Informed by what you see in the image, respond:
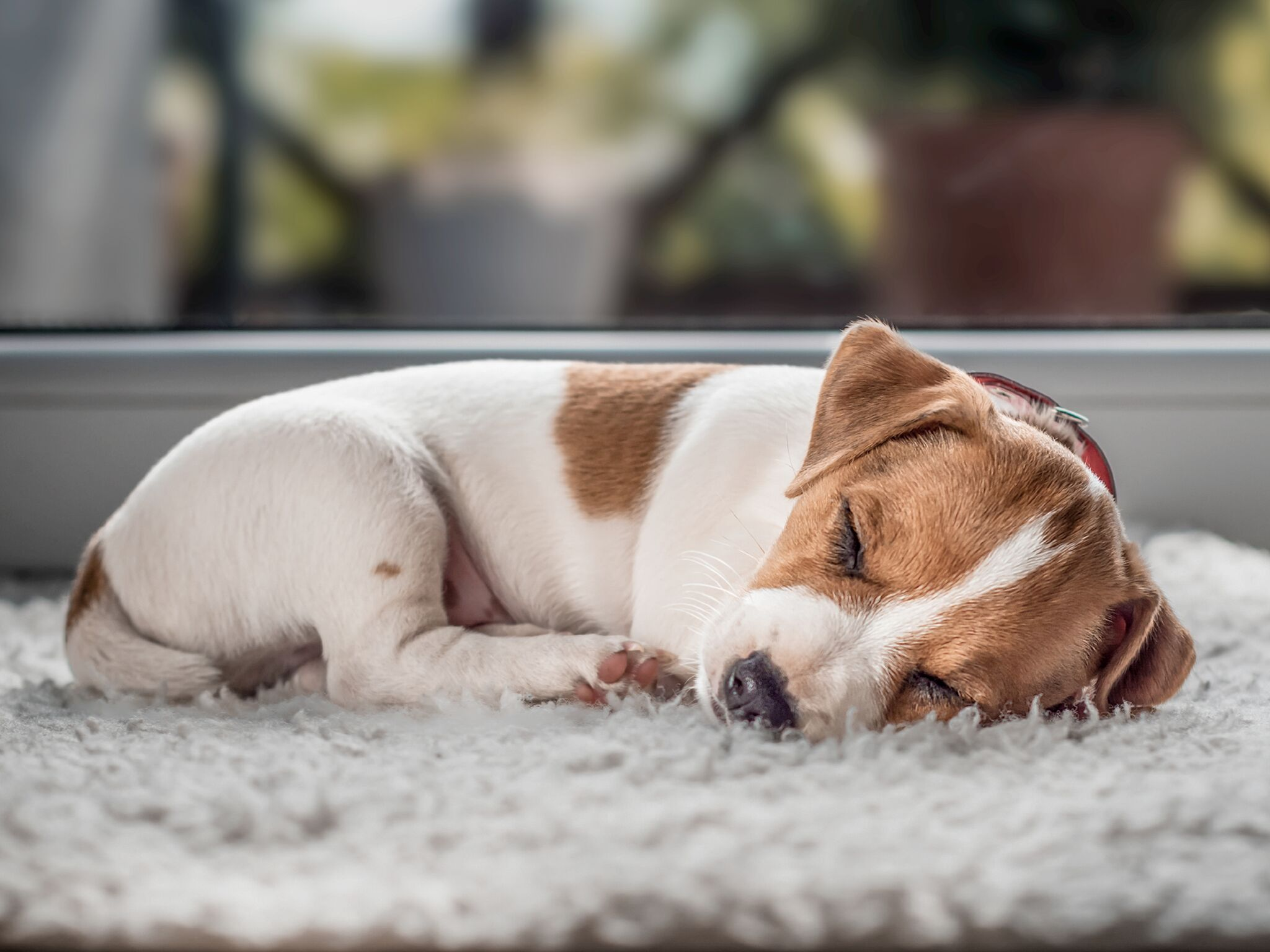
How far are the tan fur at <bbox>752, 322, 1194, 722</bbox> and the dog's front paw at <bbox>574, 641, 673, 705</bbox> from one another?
0.20 meters

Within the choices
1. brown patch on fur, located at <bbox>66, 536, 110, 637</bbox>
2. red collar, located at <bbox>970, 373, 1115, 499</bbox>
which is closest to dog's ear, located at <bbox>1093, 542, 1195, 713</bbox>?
red collar, located at <bbox>970, 373, 1115, 499</bbox>


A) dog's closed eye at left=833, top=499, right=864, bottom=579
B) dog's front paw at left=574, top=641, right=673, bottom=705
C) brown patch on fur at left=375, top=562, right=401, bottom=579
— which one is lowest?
dog's front paw at left=574, top=641, right=673, bottom=705

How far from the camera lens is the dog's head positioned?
1418mm

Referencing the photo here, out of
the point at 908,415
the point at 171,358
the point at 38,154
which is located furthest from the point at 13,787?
the point at 38,154

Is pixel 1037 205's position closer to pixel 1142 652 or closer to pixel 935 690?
pixel 1142 652

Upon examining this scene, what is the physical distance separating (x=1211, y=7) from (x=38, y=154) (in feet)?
11.3

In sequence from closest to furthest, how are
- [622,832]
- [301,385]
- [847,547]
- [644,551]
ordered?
[622,832], [847,547], [644,551], [301,385]

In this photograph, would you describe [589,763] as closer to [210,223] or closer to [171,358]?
[171,358]

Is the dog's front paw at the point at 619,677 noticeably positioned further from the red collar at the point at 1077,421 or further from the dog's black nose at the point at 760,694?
the red collar at the point at 1077,421

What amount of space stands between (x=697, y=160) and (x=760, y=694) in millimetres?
2669

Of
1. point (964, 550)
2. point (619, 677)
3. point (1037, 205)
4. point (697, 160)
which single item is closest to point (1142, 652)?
point (964, 550)

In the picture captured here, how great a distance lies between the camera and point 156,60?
11.7ft

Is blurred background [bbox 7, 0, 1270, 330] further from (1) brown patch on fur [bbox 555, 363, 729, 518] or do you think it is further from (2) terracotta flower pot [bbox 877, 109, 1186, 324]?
(1) brown patch on fur [bbox 555, 363, 729, 518]

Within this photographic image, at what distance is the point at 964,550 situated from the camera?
57.6 inches
